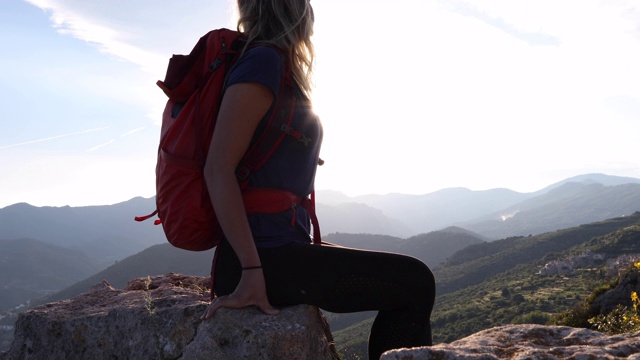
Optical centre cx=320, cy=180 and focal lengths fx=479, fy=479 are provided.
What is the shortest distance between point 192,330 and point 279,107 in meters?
1.49

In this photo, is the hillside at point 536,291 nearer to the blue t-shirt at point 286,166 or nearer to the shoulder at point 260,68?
the blue t-shirt at point 286,166

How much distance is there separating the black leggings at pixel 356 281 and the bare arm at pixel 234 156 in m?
0.20

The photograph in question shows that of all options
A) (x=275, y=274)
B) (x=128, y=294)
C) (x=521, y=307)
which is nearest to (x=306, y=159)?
(x=275, y=274)

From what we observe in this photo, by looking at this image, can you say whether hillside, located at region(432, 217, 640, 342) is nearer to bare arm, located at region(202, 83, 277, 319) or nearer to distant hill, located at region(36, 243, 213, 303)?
bare arm, located at region(202, 83, 277, 319)

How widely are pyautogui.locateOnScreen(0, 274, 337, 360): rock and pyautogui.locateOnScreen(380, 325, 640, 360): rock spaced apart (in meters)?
0.79

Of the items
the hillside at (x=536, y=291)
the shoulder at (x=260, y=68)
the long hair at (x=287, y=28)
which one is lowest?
the hillside at (x=536, y=291)

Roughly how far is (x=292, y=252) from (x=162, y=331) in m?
1.10

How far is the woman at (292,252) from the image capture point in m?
2.43

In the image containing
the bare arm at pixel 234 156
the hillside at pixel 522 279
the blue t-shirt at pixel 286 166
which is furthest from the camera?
the hillside at pixel 522 279

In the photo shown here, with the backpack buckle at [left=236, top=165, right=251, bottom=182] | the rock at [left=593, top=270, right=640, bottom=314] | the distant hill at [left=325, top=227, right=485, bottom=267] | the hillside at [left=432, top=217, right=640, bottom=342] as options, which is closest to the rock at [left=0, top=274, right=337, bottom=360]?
the backpack buckle at [left=236, top=165, right=251, bottom=182]

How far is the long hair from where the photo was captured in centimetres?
263

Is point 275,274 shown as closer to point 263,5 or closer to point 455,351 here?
point 455,351

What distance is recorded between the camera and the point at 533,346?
7.77ft

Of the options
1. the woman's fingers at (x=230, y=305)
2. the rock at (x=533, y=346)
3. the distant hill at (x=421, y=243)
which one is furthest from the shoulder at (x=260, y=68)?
the distant hill at (x=421, y=243)
